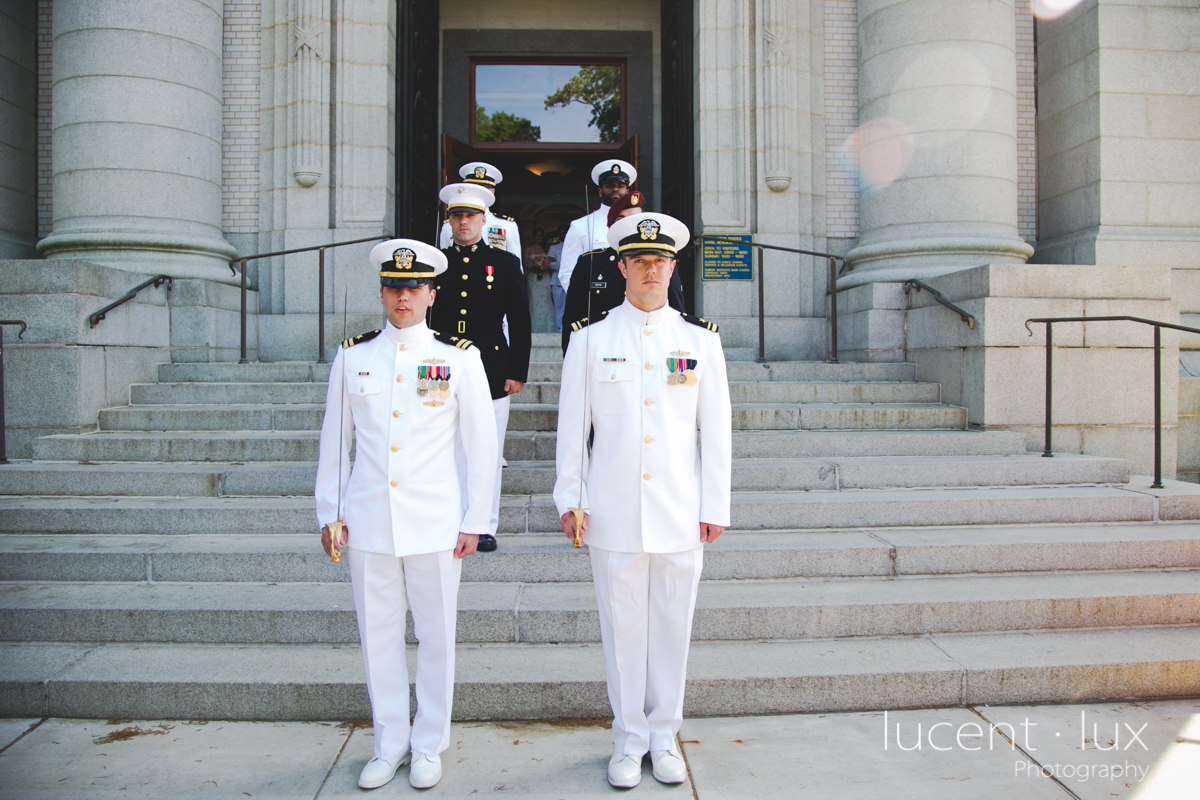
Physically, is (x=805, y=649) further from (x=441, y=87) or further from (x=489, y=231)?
(x=441, y=87)

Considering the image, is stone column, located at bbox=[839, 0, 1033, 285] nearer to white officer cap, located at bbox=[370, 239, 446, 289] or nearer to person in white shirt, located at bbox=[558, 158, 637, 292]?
person in white shirt, located at bbox=[558, 158, 637, 292]

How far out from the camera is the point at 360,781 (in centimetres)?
311

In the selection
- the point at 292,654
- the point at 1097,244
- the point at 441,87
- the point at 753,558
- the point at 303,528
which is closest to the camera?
→ the point at 292,654

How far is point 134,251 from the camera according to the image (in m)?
8.37

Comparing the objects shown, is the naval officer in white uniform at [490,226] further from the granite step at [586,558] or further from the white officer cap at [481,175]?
the granite step at [586,558]

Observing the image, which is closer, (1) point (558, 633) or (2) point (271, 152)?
(1) point (558, 633)

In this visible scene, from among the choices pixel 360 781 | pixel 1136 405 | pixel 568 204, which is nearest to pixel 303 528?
pixel 360 781

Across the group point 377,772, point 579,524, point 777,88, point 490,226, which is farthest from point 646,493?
point 777,88

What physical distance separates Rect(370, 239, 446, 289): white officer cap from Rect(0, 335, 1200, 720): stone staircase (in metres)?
1.84

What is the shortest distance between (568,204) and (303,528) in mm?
10975

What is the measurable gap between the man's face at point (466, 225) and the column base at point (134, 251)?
5.06m

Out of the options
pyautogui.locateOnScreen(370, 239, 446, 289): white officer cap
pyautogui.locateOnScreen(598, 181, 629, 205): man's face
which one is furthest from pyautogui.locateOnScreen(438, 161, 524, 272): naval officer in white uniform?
pyautogui.locateOnScreen(370, 239, 446, 289): white officer cap

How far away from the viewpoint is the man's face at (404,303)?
10.5ft

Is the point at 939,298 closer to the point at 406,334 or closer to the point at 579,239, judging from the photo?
the point at 579,239
